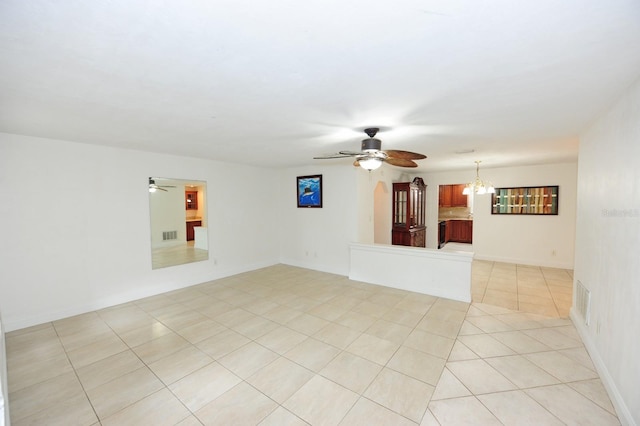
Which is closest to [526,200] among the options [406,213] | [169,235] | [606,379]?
[406,213]

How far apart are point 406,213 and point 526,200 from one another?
107 inches

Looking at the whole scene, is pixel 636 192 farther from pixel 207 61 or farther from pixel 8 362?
pixel 8 362

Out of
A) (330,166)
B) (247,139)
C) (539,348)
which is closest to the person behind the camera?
(539,348)

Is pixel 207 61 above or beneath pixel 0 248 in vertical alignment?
above

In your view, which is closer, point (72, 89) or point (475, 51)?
point (475, 51)

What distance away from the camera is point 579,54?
146 centimetres

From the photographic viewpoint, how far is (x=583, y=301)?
2.89 m

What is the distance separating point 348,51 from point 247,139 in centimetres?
226

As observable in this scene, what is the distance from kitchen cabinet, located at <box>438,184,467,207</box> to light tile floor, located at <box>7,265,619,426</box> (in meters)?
6.73

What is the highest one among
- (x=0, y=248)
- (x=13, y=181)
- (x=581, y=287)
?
(x=13, y=181)

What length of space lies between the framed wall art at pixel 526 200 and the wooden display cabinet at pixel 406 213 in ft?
6.06

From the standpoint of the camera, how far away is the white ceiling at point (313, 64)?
114 centimetres

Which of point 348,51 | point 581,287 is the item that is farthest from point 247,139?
point 581,287

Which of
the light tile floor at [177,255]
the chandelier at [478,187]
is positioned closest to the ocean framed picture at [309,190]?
the light tile floor at [177,255]
